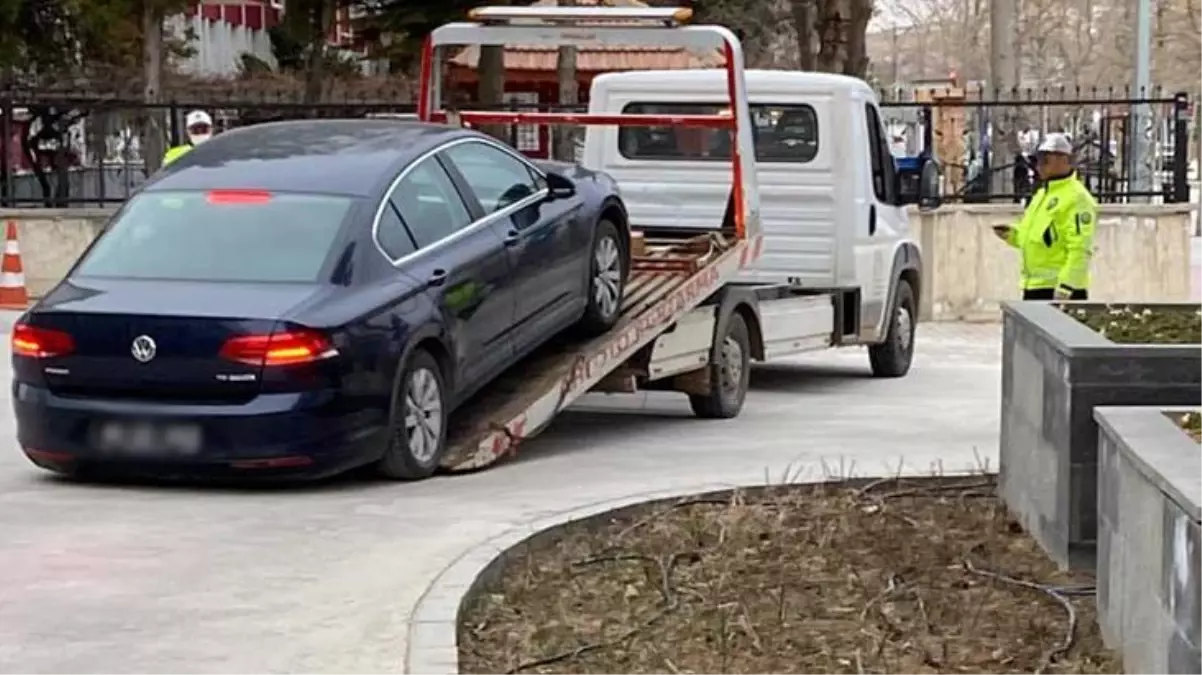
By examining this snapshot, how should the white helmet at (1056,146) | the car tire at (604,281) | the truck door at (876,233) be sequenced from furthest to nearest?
1. the truck door at (876,233)
2. the white helmet at (1056,146)
3. the car tire at (604,281)

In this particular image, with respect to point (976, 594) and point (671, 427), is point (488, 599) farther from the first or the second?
point (671, 427)

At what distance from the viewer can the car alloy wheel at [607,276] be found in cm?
1148

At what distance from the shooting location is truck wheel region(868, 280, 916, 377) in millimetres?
15820

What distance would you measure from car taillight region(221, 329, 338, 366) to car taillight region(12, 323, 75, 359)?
82 centimetres

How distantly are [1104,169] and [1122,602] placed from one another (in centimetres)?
1687

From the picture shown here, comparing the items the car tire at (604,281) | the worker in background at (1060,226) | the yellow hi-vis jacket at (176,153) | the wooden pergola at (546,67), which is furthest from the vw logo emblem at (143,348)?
the wooden pergola at (546,67)

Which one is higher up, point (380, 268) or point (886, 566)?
point (380, 268)

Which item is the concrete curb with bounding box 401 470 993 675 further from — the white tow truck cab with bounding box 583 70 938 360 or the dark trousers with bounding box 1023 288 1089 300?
the white tow truck cab with bounding box 583 70 938 360

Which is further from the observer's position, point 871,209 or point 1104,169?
point 1104,169

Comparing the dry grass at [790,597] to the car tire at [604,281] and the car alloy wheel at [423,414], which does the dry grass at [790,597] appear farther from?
the car tire at [604,281]

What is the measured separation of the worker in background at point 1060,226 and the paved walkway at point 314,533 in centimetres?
107

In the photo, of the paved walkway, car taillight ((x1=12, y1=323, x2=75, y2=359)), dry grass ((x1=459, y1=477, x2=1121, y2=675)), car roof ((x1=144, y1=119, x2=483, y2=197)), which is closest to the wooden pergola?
the paved walkway

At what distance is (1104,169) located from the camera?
22250 mm

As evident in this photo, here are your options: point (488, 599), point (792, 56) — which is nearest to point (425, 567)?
point (488, 599)
